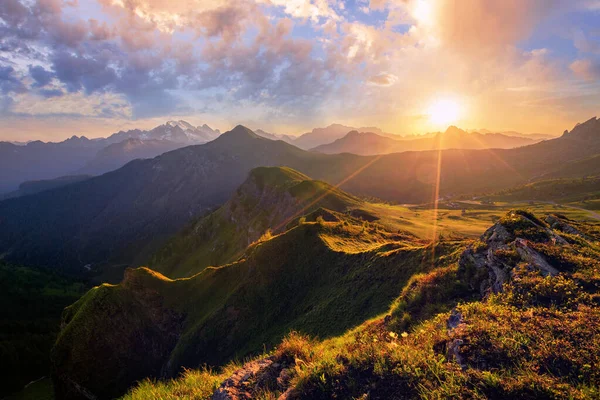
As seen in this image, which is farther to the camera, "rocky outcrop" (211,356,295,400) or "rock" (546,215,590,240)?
"rock" (546,215,590,240)

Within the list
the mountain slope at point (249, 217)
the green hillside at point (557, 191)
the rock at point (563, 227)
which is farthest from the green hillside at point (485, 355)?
the green hillside at point (557, 191)

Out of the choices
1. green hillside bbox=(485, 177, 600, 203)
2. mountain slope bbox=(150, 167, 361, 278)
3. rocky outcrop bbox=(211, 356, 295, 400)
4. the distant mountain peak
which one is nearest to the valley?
rocky outcrop bbox=(211, 356, 295, 400)

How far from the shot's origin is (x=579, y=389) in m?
5.18

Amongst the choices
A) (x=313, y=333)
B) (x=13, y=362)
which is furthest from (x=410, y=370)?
(x=13, y=362)

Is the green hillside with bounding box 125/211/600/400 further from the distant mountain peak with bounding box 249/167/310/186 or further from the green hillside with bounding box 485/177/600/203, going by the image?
the green hillside with bounding box 485/177/600/203

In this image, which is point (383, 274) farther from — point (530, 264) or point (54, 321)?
point (54, 321)

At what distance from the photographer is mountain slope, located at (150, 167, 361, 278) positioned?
88.3 m

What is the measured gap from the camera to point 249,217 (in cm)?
10994

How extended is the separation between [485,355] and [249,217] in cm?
10647

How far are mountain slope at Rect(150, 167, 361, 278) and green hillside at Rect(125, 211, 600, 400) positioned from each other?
200ft

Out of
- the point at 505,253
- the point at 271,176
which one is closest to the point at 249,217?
the point at 271,176

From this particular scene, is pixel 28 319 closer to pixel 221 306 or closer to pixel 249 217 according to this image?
pixel 249 217

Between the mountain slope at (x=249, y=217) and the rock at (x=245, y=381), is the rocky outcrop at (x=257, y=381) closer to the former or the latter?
the rock at (x=245, y=381)

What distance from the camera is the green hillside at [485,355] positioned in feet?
18.6
